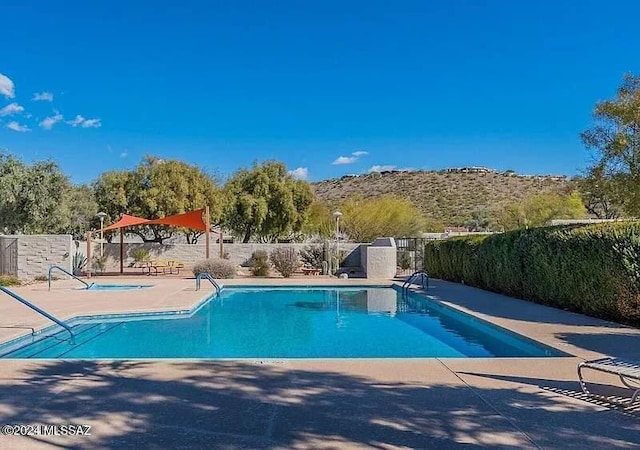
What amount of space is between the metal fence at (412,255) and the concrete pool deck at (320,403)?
17302mm

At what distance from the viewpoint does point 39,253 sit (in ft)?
69.5

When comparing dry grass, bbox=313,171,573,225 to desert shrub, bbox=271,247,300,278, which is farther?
dry grass, bbox=313,171,573,225

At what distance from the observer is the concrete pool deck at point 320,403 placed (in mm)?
4102

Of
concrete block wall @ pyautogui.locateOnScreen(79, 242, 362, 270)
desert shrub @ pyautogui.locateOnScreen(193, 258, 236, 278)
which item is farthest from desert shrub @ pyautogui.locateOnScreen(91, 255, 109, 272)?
desert shrub @ pyautogui.locateOnScreen(193, 258, 236, 278)

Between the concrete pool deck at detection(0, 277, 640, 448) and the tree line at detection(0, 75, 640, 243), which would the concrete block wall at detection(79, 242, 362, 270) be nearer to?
the tree line at detection(0, 75, 640, 243)

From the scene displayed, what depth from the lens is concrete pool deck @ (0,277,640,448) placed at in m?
4.10

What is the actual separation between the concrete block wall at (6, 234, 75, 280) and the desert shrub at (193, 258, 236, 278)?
513 centimetres

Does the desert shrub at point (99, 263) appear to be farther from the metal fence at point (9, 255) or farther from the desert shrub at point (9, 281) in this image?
the desert shrub at point (9, 281)

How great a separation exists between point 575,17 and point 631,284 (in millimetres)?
10196

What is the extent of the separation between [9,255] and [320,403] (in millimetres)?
19874

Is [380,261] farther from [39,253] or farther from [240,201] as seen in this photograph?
[39,253]

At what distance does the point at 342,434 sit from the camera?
418 centimetres

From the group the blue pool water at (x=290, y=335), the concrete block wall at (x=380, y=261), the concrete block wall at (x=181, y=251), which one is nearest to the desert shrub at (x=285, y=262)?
the concrete block wall at (x=380, y=261)

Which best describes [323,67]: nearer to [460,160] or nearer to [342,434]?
[342,434]
